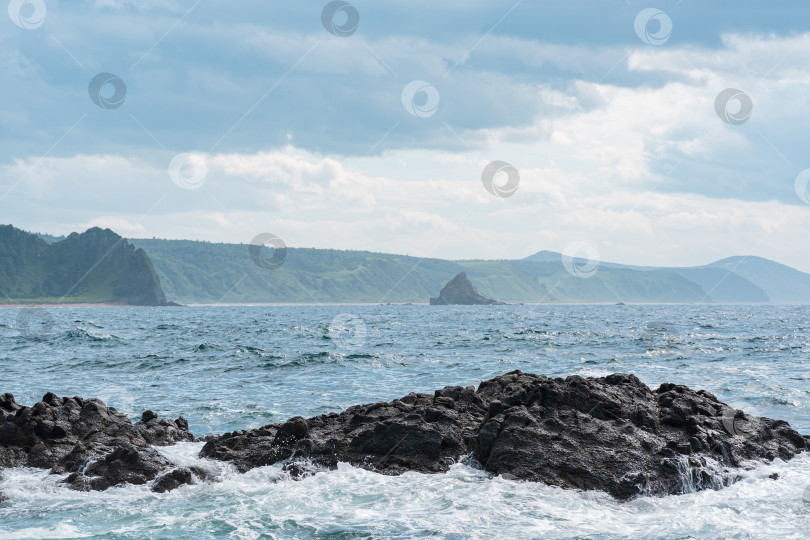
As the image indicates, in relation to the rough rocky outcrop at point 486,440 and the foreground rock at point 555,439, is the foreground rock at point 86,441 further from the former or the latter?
the foreground rock at point 555,439

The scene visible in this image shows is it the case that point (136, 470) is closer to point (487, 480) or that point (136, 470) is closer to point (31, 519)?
point (31, 519)

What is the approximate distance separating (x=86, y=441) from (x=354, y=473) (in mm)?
6411

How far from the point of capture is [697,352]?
1861 inches

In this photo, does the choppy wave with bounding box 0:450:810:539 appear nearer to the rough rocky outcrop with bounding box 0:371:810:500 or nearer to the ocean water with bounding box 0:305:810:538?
the ocean water with bounding box 0:305:810:538

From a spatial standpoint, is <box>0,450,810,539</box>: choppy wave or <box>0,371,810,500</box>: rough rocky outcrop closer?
<box>0,450,810,539</box>: choppy wave

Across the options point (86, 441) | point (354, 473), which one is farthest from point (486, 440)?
point (86, 441)

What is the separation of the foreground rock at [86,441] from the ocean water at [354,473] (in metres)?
0.45

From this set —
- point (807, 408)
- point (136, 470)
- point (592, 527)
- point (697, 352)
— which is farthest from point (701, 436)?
point (697, 352)

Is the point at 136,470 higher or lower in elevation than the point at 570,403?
lower

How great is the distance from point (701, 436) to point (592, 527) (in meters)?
5.03

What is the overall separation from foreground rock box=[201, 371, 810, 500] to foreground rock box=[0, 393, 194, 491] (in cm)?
175

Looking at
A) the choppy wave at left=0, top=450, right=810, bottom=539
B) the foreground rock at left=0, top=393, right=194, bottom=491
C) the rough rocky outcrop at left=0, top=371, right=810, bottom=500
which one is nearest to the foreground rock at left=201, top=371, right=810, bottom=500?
the rough rocky outcrop at left=0, top=371, right=810, bottom=500

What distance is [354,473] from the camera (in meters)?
15.1

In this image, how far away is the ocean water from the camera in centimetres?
1209
